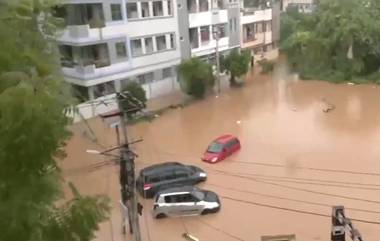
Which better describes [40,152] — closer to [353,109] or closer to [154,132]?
[154,132]

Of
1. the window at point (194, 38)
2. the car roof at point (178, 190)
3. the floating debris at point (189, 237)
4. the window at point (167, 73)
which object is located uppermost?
the window at point (194, 38)

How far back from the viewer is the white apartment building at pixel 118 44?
2172 centimetres

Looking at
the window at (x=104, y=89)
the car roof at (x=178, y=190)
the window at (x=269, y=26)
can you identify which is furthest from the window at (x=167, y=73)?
the window at (x=269, y=26)

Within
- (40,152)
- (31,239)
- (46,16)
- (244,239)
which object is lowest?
(244,239)

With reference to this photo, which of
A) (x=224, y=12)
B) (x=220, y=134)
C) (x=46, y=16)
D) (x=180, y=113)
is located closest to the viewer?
(x=46, y=16)

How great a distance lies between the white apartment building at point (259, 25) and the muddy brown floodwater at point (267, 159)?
31.6 feet

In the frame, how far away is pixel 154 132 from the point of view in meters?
19.8

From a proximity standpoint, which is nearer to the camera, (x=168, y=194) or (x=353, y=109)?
(x=168, y=194)

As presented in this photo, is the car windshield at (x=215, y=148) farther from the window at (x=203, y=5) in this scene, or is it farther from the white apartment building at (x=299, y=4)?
the white apartment building at (x=299, y=4)

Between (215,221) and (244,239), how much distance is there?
44.8 inches

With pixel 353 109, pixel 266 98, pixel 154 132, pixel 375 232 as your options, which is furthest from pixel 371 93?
pixel 375 232

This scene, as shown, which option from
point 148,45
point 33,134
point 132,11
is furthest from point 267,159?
point 33,134

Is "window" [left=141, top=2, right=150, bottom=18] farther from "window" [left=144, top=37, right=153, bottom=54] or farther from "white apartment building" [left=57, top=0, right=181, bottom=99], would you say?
"window" [left=144, top=37, right=153, bottom=54]

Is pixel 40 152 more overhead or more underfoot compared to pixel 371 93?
more overhead
